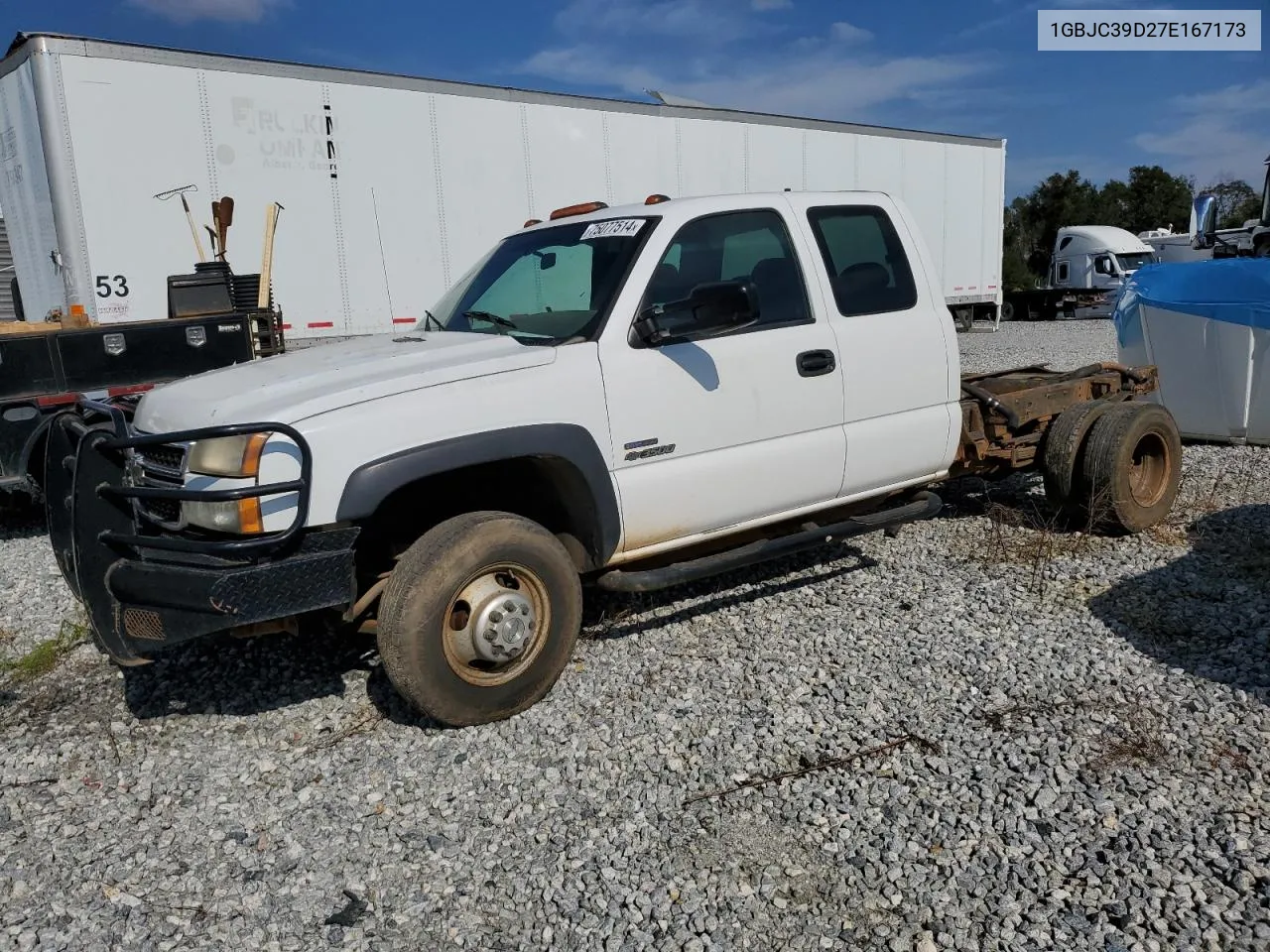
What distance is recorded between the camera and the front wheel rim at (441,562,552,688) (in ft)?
12.2

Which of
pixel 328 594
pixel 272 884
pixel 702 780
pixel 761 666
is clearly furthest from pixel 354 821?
pixel 761 666

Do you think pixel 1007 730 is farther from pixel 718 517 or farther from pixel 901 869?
pixel 718 517

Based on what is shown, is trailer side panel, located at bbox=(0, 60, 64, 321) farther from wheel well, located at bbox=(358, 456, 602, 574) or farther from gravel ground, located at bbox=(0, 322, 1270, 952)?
wheel well, located at bbox=(358, 456, 602, 574)

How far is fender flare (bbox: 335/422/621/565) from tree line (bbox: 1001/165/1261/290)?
5198cm

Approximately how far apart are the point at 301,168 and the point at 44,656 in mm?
7008

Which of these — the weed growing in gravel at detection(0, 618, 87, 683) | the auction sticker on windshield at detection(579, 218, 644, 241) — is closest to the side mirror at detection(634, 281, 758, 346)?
the auction sticker on windshield at detection(579, 218, 644, 241)

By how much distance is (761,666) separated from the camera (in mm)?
4355

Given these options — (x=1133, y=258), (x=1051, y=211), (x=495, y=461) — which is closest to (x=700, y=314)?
(x=495, y=461)

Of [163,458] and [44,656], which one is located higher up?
[163,458]

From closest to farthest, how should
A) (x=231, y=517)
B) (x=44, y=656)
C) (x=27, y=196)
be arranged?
(x=231, y=517)
(x=44, y=656)
(x=27, y=196)

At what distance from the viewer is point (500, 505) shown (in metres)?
4.20

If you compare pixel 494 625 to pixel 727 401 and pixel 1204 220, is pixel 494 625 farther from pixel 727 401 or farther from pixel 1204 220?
pixel 1204 220

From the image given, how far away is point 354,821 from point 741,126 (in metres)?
12.9

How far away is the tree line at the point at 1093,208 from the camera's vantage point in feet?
170
